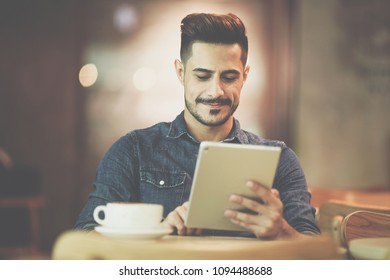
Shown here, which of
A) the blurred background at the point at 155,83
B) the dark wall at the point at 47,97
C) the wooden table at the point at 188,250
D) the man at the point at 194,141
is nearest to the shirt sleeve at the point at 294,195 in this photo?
the man at the point at 194,141

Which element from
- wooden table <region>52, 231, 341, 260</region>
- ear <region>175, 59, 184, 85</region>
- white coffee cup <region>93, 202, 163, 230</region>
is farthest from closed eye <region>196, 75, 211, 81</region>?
wooden table <region>52, 231, 341, 260</region>

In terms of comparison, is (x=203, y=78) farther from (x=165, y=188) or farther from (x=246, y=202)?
(x=246, y=202)

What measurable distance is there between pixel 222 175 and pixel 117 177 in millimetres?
565

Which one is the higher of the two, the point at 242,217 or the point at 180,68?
the point at 180,68

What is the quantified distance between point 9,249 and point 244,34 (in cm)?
294

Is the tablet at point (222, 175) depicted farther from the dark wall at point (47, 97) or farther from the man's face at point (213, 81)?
the dark wall at point (47, 97)

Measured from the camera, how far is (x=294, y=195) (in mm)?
1956

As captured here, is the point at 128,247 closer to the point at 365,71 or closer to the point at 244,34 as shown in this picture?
the point at 244,34

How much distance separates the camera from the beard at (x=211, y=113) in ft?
6.48

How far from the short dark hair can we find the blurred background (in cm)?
269

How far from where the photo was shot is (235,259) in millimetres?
1068

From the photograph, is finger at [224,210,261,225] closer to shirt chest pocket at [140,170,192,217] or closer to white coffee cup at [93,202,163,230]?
white coffee cup at [93,202,163,230]

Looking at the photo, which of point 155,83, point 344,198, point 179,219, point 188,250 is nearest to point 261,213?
point 179,219
